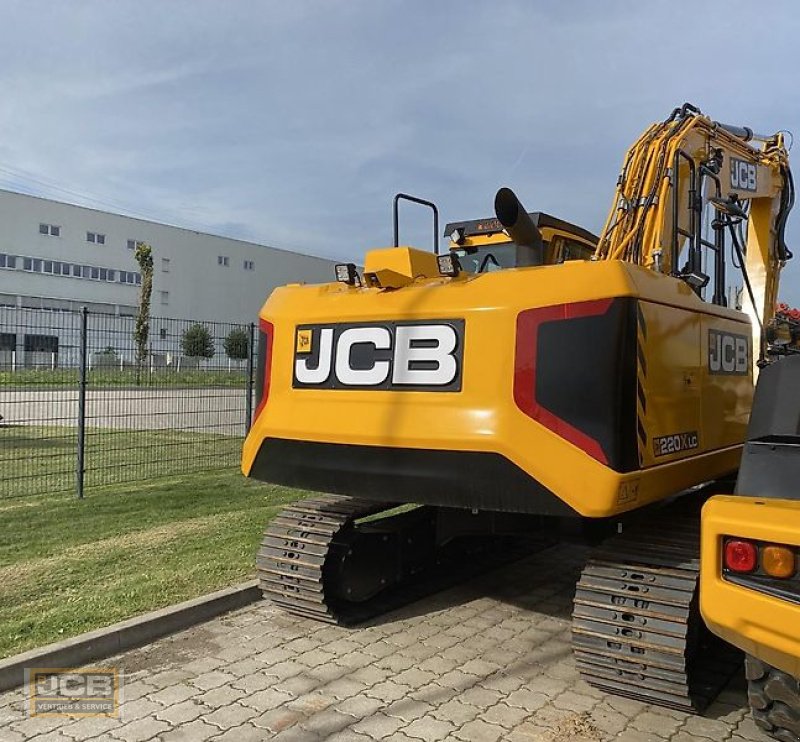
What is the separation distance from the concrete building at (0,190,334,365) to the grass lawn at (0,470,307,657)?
3525cm

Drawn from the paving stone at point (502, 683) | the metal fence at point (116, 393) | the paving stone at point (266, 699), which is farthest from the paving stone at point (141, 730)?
the metal fence at point (116, 393)

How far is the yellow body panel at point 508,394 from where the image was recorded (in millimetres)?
3316

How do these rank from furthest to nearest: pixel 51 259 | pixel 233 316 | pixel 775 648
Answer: pixel 233 316
pixel 51 259
pixel 775 648

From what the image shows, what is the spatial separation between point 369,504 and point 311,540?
1.68 ft

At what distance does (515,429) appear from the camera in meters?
3.38

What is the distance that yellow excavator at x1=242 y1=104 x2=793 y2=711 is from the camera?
331 cm

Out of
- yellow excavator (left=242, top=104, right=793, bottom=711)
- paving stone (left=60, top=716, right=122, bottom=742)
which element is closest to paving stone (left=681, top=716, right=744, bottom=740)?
yellow excavator (left=242, top=104, right=793, bottom=711)

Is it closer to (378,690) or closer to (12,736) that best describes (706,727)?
(378,690)

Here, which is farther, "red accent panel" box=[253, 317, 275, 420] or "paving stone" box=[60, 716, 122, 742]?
"red accent panel" box=[253, 317, 275, 420]

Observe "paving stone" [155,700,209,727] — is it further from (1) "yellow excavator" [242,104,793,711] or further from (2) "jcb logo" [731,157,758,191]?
(2) "jcb logo" [731,157,758,191]

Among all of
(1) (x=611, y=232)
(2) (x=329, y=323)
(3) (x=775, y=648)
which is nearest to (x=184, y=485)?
(2) (x=329, y=323)

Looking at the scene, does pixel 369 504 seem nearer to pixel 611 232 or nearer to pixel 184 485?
pixel 611 232

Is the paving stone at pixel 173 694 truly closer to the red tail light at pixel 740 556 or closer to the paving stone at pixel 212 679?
the paving stone at pixel 212 679

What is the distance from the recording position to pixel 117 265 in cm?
5266
